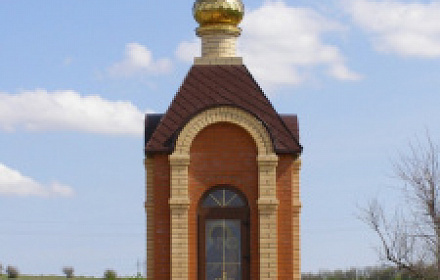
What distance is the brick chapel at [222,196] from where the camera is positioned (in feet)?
62.7

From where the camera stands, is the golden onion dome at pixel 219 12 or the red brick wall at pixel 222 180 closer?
the red brick wall at pixel 222 180

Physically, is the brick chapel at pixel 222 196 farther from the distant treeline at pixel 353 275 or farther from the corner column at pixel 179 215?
the distant treeline at pixel 353 275

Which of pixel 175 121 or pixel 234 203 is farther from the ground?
pixel 175 121

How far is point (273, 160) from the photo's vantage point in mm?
19219

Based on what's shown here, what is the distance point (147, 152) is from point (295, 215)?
10.2 ft

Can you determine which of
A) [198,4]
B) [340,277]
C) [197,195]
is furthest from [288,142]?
[340,277]

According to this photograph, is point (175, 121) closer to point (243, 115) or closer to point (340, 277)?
point (243, 115)

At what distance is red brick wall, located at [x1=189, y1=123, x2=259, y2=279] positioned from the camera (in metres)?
19.3

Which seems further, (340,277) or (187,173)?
(340,277)

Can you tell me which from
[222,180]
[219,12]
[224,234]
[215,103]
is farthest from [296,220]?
[219,12]

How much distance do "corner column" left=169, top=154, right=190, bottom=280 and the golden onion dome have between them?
11.0 feet

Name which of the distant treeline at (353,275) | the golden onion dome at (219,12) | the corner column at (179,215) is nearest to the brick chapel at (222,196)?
the corner column at (179,215)

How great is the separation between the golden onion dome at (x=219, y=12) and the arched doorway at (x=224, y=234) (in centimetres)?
371

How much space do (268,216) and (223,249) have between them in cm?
107
